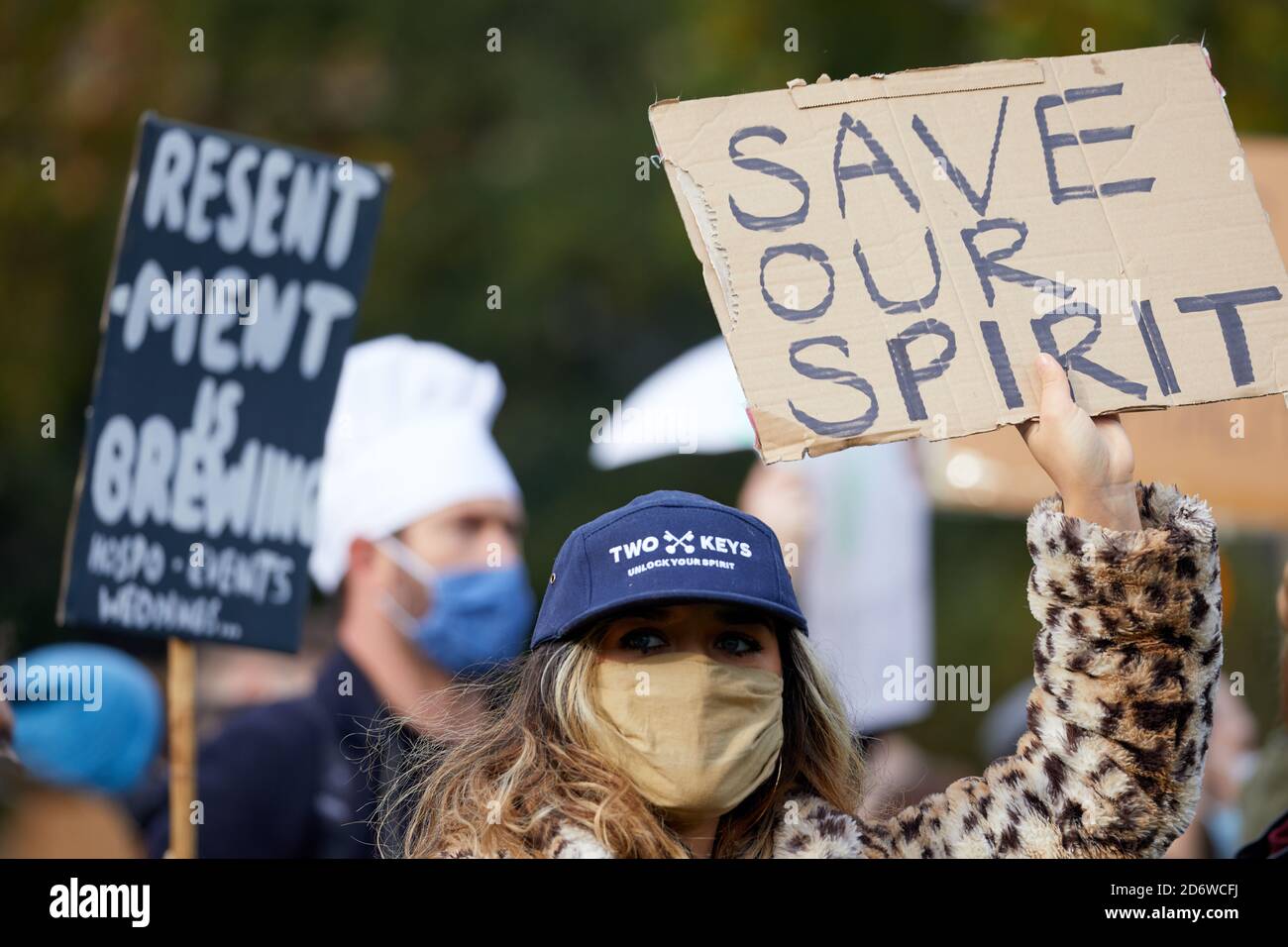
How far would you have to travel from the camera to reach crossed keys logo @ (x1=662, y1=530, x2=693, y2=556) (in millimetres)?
2748

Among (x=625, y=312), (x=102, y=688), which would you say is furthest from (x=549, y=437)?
(x=102, y=688)

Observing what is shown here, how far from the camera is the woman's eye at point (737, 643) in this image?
283 centimetres

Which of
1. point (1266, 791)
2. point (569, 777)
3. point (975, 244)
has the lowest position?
point (569, 777)

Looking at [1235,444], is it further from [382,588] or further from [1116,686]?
[1116,686]

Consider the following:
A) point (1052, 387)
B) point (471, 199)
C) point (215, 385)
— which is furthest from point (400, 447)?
point (471, 199)

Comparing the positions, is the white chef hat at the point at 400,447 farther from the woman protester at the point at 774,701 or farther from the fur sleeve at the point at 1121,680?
the fur sleeve at the point at 1121,680

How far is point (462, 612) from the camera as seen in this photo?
5.41 m

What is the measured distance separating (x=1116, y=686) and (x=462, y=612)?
3005 mm

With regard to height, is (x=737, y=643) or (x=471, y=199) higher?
(x=471, y=199)

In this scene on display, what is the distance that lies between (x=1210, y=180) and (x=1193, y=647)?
77 cm

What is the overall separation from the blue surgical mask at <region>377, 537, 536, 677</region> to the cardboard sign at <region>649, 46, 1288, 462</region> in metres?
2.57

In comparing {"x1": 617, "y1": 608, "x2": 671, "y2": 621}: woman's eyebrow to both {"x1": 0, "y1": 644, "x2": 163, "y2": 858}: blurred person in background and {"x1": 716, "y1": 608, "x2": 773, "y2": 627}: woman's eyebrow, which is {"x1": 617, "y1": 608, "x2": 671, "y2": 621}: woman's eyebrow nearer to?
A: {"x1": 716, "y1": 608, "x2": 773, "y2": 627}: woman's eyebrow

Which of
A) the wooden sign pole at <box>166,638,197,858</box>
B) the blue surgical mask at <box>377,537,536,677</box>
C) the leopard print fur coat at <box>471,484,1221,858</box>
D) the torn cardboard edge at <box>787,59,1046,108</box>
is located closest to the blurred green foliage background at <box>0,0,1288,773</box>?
the blue surgical mask at <box>377,537,536,677</box>
